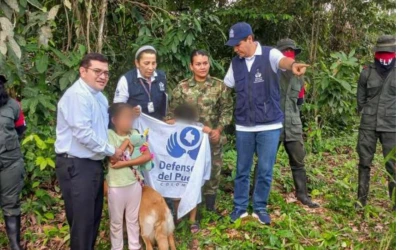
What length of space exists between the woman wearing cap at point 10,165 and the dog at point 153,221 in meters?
0.85

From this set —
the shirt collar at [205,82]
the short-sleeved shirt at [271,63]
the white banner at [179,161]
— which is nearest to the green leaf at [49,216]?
the white banner at [179,161]

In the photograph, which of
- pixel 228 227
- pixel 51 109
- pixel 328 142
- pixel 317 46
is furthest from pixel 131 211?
pixel 317 46

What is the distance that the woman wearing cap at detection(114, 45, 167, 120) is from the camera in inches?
167

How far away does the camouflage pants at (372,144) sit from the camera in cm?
475

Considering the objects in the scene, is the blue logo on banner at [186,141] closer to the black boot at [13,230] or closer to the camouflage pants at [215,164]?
the camouflage pants at [215,164]

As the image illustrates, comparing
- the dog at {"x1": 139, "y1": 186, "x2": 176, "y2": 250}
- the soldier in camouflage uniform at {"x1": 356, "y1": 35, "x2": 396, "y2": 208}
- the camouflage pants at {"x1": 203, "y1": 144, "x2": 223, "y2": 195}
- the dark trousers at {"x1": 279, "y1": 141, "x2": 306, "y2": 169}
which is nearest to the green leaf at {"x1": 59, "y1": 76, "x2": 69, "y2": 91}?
the dog at {"x1": 139, "y1": 186, "x2": 176, "y2": 250}

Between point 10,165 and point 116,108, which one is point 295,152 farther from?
point 10,165

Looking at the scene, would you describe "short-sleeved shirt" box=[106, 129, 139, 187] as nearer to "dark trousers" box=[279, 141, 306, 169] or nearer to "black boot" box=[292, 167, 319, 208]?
"dark trousers" box=[279, 141, 306, 169]

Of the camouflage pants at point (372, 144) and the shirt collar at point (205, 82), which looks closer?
the shirt collar at point (205, 82)

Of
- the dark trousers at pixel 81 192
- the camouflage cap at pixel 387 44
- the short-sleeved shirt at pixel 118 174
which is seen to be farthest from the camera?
the camouflage cap at pixel 387 44

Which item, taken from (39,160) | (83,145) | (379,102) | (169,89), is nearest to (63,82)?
(39,160)

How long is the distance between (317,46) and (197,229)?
583cm

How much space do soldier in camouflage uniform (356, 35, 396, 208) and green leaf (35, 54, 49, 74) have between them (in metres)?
3.23

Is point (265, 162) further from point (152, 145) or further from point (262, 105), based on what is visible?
point (152, 145)
